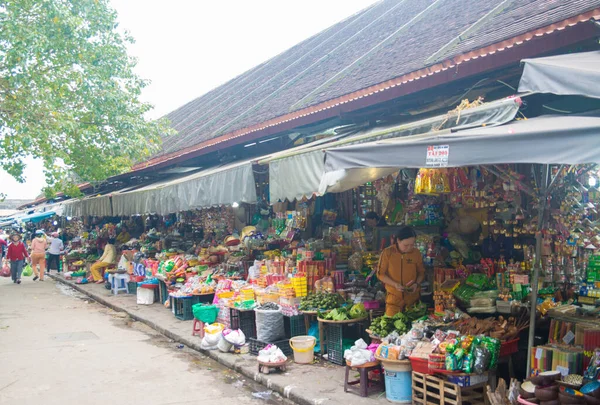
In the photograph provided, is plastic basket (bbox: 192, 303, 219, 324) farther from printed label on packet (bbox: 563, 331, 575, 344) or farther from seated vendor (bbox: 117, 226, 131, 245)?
seated vendor (bbox: 117, 226, 131, 245)

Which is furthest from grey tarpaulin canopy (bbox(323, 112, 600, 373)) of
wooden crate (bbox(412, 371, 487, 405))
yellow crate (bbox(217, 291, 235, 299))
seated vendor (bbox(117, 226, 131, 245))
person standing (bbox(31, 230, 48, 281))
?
person standing (bbox(31, 230, 48, 281))

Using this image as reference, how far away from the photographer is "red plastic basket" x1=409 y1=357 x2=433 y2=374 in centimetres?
571

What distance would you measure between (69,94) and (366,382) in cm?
1185

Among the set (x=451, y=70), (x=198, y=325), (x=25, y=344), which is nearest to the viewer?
(x=451, y=70)

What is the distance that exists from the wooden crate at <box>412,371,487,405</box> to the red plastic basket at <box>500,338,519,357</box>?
0.41m

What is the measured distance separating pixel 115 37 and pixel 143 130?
8.57 ft

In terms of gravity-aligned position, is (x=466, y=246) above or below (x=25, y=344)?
above

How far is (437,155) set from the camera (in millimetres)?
4605

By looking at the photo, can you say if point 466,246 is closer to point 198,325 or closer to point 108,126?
point 198,325

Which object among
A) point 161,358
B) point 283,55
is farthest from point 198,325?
point 283,55

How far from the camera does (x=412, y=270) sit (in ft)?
23.9

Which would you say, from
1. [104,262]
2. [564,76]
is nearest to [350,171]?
[564,76]

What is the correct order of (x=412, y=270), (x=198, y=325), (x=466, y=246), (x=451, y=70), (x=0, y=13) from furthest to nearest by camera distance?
(x=0, y=13) < (x=198, y=325) < (x=466, y=246) < (x=412, y=270) < (x=451, y=70)

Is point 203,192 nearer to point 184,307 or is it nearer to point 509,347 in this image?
point 184,307
